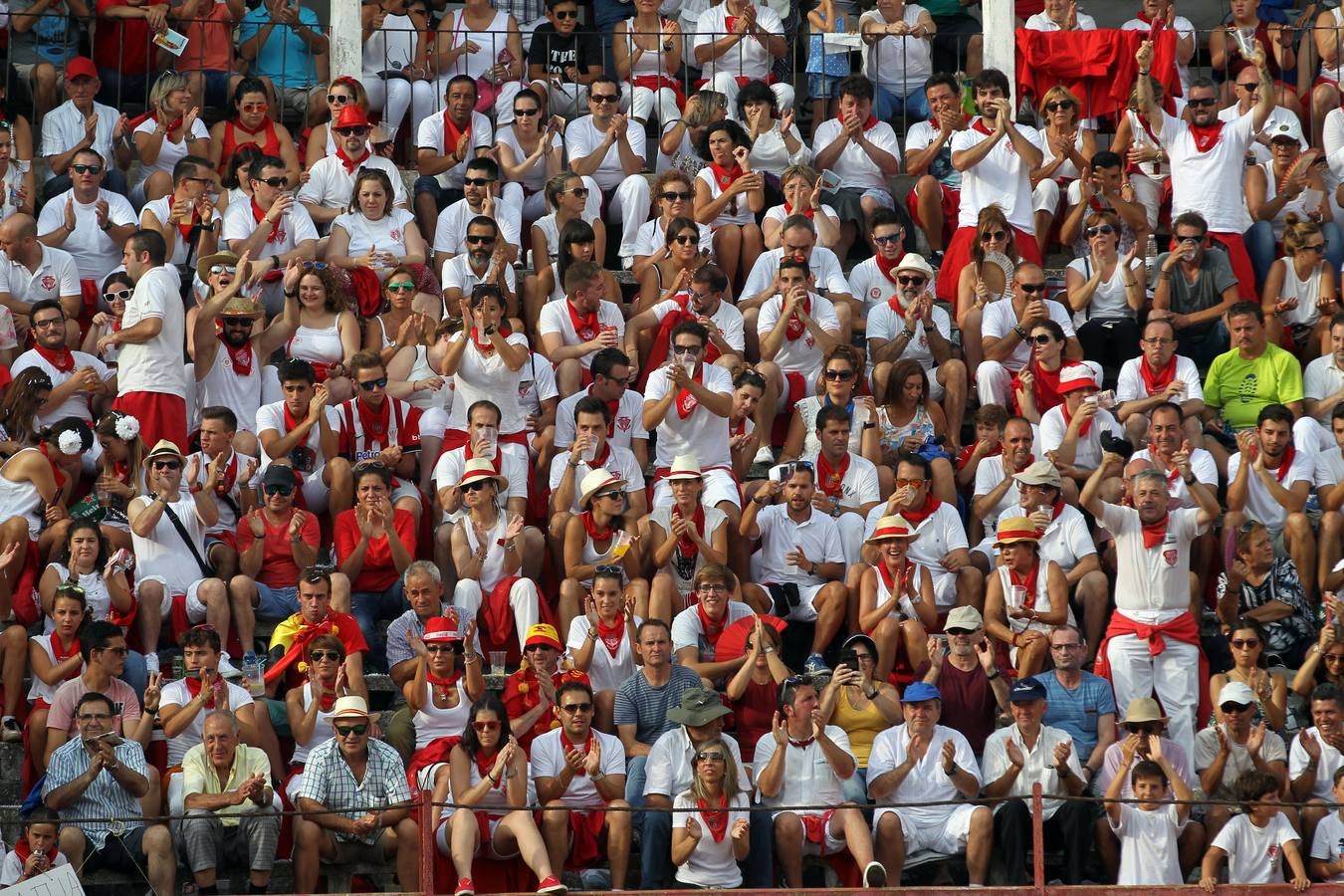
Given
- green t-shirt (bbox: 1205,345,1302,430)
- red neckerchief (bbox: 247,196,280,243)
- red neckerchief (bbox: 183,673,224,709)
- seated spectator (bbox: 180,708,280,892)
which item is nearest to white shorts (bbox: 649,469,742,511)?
red neckerchief (bbox: 183,673,224,709)

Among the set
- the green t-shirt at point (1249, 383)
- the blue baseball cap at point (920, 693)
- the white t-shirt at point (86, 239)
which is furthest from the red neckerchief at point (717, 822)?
the white t-shirt at point (86, 239)

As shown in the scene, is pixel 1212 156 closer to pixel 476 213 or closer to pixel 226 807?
pixel 476 213

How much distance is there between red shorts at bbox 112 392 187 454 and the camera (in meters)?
16.9

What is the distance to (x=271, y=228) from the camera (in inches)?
725

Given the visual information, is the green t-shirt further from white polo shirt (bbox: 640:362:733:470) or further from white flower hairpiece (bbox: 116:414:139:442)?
white flower hairpiece (bbox: 116:414:139:442)

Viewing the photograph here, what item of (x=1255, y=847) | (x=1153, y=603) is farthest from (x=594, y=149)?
(x=1255, y=847)

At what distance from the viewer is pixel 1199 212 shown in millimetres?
19359

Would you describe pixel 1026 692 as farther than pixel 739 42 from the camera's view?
No

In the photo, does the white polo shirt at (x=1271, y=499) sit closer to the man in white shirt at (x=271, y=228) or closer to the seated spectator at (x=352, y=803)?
the seated spectator at (x=352, y=803)

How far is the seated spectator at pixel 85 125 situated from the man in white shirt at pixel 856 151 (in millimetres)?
5073

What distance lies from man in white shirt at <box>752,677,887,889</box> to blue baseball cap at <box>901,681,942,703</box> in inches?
17.2

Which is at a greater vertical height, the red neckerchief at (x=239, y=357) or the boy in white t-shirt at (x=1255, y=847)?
the red neckerchief at (x=239, y=357)

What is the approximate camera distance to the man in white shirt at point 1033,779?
14.6 meters

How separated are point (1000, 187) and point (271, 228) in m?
5.16
